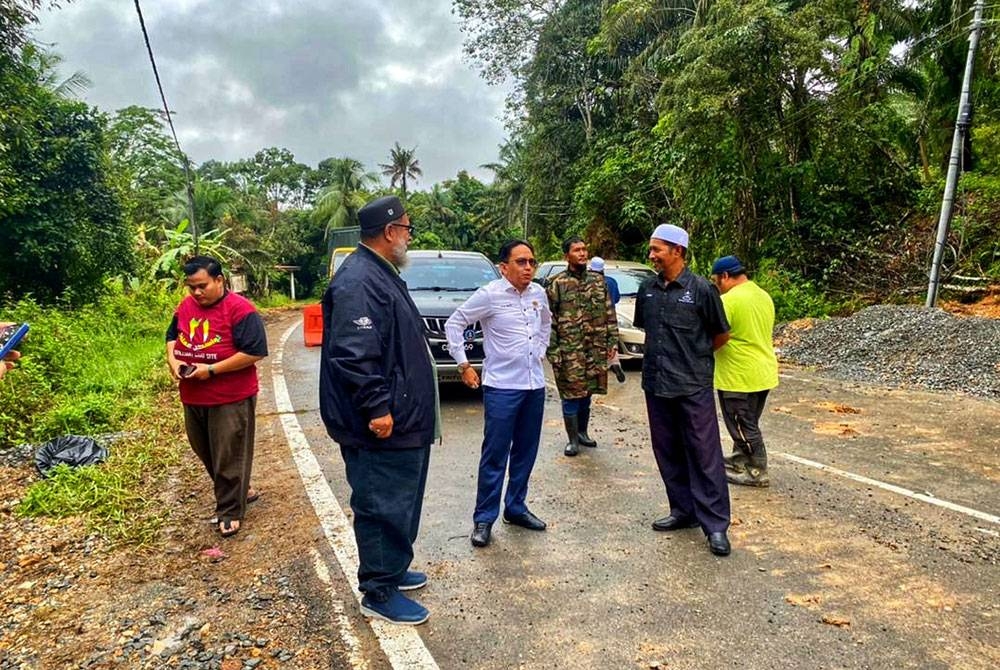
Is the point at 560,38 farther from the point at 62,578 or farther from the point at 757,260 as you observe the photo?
the point at 62,578

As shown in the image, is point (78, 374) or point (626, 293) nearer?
point (78, 374)

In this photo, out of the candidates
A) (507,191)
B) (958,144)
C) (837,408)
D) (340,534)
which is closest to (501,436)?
(340,534)

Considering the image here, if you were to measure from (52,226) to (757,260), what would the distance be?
574 inches

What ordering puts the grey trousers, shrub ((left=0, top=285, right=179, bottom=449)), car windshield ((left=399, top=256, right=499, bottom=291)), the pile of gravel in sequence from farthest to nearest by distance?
the pile of gravel
car windshield ((left=399, top=256, right=499, bottom=291))
shrub ((left=0, top=285, right=179, bottom=449))
the grey trousers

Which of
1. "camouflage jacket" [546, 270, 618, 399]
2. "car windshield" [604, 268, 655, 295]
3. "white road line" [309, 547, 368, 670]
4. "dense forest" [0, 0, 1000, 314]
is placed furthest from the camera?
"dense forest" [0, 0, 1000, 314]

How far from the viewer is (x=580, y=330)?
5.44 metres

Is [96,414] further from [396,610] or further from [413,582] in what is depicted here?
[396,610]

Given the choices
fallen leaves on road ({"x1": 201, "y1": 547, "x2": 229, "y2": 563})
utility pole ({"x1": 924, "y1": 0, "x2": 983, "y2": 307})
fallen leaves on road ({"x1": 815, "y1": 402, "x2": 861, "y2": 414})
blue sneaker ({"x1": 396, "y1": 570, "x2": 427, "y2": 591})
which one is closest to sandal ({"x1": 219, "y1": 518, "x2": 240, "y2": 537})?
fallen leaves on road ({"x1": 201, "y1": 547, "x2": 229, "y2": 563})

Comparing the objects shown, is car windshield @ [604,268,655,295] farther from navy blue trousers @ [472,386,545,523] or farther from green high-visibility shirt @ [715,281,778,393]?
navy blue trousers @ [472,386,545,523]

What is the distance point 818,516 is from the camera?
14.1 ft

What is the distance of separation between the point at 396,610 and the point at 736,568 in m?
1.87

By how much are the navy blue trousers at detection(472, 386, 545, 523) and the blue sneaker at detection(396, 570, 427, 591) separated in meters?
0.65

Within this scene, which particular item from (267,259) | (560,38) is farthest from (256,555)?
(267,259)

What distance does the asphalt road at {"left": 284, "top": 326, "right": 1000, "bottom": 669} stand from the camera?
2.85 meters
